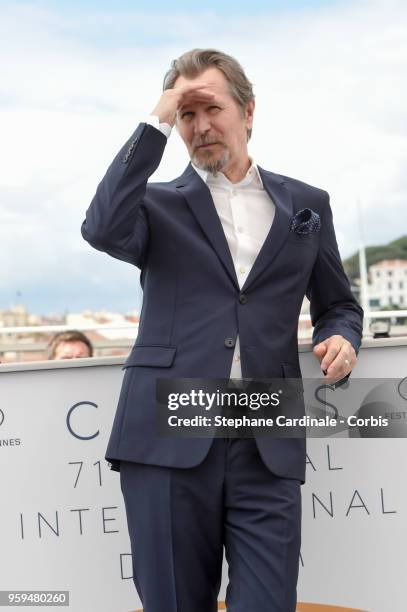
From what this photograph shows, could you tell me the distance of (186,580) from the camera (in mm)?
2424

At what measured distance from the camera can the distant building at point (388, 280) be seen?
78.6 m

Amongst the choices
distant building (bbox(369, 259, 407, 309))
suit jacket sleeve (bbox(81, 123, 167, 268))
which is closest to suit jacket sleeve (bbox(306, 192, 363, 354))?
suit jacket sleeve (bbox(81, 123, 167, 268))

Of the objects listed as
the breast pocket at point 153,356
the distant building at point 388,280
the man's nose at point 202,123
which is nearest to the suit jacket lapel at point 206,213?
the man's nose at point 202,123

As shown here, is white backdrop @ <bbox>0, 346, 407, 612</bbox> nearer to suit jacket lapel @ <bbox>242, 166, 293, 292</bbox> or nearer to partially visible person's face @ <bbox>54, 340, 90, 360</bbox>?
suit jacket lapel @ <bbox>242, 166, 293, 292</bbox>

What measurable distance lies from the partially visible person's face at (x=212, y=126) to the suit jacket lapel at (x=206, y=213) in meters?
0.06

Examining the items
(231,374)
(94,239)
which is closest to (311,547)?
(231,374)

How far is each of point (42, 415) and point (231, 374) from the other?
0.79 m

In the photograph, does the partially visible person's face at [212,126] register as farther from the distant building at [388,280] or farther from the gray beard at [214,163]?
the distant building at [388,280]

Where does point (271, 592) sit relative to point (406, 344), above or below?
below

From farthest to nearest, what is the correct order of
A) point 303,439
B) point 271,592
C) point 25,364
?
1. point 25,364
2. point 303,439
3. point 271,592

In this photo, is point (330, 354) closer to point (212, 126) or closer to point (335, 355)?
point (335, 355)

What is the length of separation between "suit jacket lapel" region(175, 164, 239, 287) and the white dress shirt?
0.12 feet

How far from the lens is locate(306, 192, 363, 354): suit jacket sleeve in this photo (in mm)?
2721

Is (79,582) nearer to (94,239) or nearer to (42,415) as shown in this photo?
(42,415)
